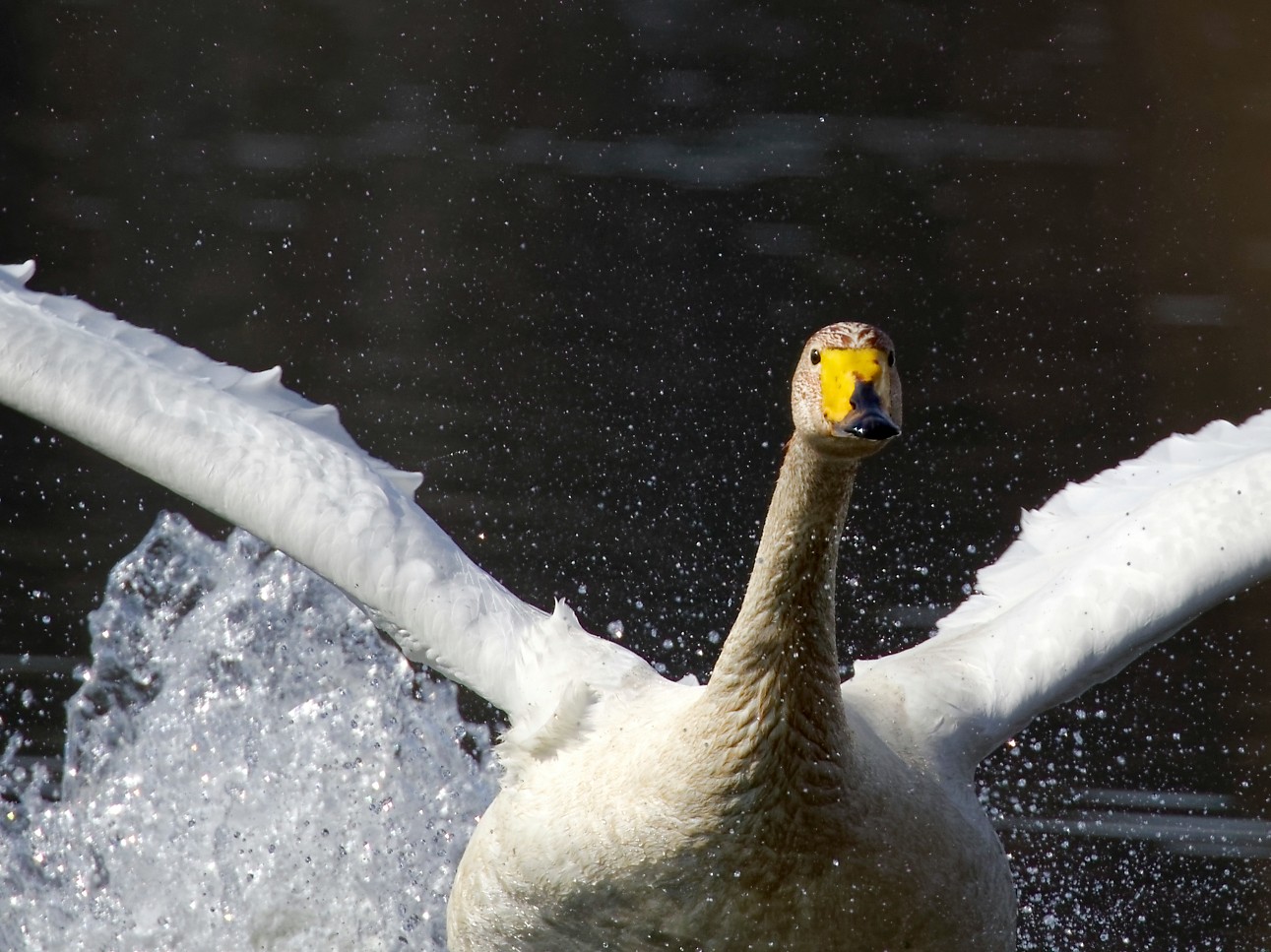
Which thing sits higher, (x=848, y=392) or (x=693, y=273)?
(x=693, y=273)

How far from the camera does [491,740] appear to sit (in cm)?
623

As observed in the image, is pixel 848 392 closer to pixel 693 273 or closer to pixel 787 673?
pixel 787 673

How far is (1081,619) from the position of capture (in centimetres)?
441

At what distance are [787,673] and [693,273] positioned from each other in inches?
234

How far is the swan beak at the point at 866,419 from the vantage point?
3.01 meters

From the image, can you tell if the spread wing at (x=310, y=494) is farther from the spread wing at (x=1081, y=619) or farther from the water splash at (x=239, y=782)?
the water splash at (x=239, y=782)

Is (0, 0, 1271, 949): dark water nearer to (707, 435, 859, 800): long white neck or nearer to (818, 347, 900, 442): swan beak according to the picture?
(707, 435, 859, 800): long white neck

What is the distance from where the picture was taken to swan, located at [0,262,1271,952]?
352cm

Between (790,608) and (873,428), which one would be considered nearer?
(873,428)

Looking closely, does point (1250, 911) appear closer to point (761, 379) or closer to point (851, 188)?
point (761, 379)

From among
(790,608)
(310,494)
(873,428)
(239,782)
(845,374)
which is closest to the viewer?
(873,428)

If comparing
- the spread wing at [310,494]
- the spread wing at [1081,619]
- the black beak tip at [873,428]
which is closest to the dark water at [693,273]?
the spread wing at [1081,619]

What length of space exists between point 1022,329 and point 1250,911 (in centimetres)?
384

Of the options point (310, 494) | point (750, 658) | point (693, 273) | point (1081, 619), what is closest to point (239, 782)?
point (310, 494)
